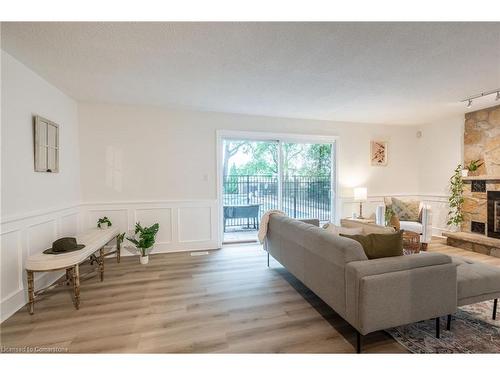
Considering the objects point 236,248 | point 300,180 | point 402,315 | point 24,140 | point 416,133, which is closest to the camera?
point 402,315

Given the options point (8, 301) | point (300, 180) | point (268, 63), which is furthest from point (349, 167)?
point (8, 301)

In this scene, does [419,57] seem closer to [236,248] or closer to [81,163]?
[236,248]

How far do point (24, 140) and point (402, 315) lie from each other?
377 cm

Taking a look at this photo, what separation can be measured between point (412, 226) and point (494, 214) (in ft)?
4.15

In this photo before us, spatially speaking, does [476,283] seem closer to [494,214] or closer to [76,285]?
[494,214]

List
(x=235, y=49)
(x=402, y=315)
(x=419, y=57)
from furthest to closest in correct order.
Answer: (x=419, y=57), (x=235, y=49), (x=402, y=315)

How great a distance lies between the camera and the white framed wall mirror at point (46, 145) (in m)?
2.62

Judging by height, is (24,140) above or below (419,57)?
below

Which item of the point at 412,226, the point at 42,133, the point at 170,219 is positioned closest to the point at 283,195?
the point at 170,219

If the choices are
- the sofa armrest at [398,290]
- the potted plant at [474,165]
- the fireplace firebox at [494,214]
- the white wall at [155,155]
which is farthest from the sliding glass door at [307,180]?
the sofa armrest at [398,290]

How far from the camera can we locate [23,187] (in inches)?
95.1

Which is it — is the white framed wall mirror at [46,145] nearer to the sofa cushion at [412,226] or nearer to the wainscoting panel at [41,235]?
the wainscoting panel at [41,235]

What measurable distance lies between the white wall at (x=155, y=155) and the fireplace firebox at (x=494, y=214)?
10.3 feet

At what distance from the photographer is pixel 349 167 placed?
16.8ft
